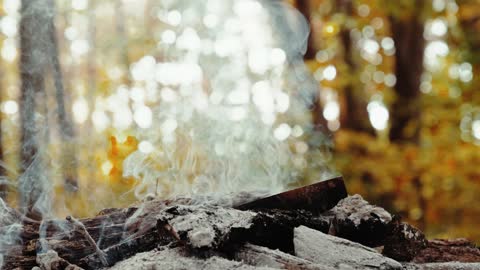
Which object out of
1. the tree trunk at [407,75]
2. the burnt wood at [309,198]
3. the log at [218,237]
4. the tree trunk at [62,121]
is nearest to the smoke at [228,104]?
the burnt wood at [309,198]

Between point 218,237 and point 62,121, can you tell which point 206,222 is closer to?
point 218,237

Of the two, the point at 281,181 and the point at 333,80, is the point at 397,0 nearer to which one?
the point at 333,80

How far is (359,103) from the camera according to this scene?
831cm

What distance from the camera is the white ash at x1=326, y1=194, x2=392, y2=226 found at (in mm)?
2428

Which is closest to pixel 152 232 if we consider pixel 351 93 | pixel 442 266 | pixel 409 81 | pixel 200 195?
pixel 200 195

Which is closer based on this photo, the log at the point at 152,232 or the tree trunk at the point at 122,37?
the log at the point at 152,232

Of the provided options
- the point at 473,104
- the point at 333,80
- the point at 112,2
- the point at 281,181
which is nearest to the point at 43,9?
the point at 281,181

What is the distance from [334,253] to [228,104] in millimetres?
2825

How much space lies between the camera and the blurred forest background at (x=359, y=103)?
6.07m

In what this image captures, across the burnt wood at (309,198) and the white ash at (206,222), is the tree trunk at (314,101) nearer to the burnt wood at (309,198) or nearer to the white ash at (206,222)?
the burnt wood at (309,198)

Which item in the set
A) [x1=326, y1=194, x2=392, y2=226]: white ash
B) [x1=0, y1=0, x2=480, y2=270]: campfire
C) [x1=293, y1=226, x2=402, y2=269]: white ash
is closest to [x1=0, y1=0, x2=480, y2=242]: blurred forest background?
[x1=0, y1=0, x2=480, y2=270]: campfire

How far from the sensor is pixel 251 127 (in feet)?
12.9

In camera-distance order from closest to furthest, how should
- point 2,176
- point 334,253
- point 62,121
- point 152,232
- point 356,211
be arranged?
point 334,253 < point 152,232 < point 356,211 < point 2,176 < point 62,121

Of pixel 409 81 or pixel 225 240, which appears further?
pixel 409 81
